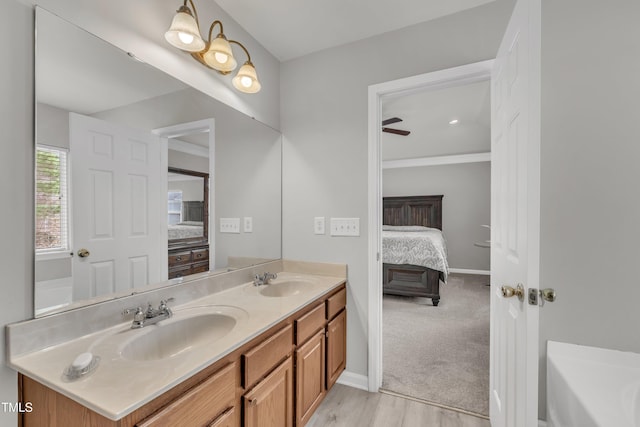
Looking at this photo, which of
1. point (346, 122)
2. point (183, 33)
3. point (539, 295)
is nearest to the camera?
point (539, 295)

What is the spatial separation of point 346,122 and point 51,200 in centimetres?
167

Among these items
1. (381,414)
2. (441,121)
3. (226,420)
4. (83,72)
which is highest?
(441,121)

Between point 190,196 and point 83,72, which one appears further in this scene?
point 190,196

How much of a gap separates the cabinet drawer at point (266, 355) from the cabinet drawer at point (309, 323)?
2.5 inches

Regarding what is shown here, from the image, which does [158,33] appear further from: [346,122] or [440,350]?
[440,350]

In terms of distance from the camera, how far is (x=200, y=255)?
5.32 feet

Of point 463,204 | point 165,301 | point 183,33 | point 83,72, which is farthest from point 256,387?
point 463,204

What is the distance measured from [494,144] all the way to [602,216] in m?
0.63

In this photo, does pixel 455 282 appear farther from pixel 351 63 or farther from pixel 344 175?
pixel 351 63

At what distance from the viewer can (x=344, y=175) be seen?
6.51 feet

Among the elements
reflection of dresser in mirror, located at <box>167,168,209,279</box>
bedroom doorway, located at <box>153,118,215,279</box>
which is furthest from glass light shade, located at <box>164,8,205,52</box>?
reflection of dresser in mirror, located at <box>167,168,209,279</box>

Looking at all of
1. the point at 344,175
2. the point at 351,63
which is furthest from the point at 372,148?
the point at 351,63

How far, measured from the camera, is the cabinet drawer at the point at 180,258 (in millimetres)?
1437

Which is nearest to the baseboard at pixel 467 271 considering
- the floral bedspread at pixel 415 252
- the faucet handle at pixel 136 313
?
the floral bedspread at pixel 415 252
